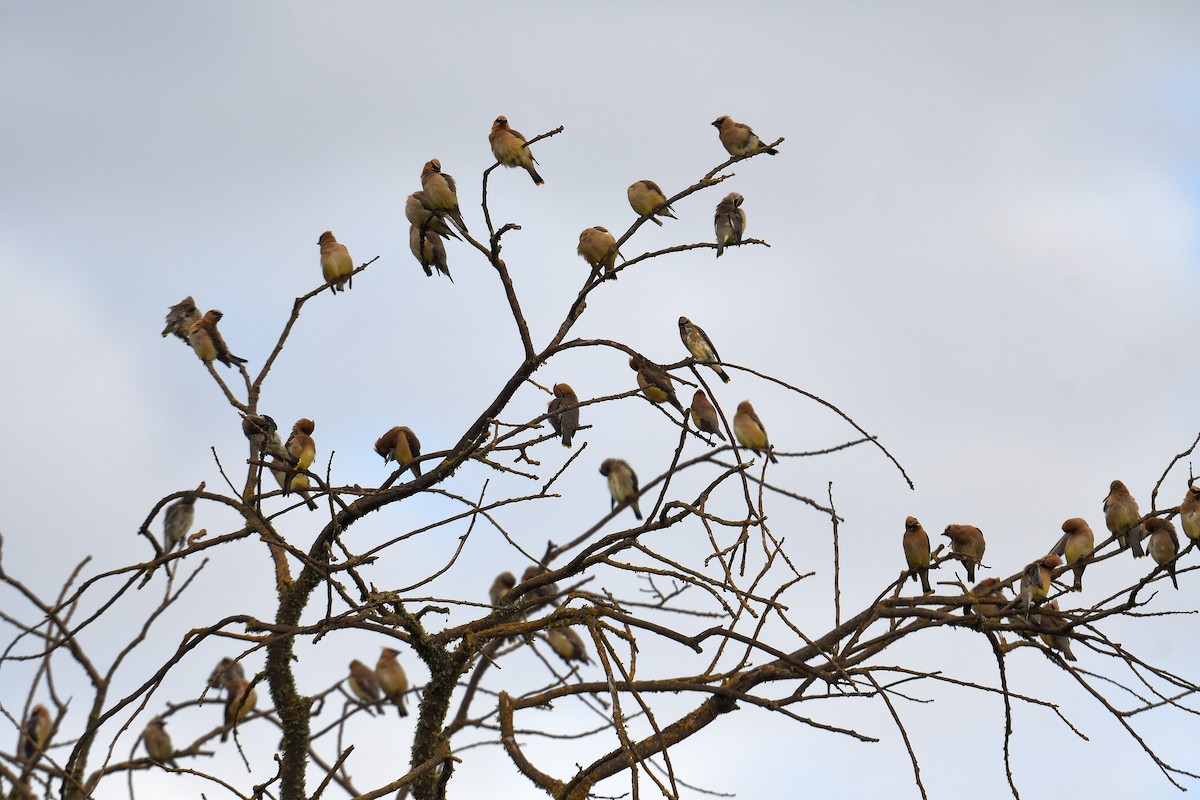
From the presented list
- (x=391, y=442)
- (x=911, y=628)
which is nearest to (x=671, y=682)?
(x=911, y=628)

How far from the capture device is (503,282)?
5.69 meters

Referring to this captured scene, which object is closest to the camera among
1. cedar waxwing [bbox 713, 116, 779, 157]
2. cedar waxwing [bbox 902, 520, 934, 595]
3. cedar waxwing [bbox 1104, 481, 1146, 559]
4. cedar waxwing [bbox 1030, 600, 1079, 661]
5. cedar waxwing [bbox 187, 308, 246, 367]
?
cedar waxwing [bbox 1030, 600, 1079, 661]

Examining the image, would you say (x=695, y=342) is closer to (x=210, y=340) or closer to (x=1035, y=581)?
(x=210, y=340)

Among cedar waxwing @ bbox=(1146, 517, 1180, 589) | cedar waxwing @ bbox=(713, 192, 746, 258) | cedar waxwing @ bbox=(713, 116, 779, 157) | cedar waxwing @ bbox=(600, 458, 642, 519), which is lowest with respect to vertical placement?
cedar waxwing @ bbox=(1146, 517, 1180, 589)

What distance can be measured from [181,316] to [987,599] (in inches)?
333

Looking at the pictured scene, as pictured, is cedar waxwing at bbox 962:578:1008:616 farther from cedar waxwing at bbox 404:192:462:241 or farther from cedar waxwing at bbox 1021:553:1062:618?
cedar waxwing at bbox 404:192:462:241

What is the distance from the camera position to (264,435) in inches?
304

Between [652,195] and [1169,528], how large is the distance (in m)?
4.63

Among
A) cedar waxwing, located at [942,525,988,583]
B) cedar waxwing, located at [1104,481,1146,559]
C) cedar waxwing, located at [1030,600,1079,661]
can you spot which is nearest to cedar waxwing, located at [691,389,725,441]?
cedar waxwing, located at [942,525,988,583]

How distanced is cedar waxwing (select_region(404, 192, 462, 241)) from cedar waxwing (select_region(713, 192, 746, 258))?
2.56m

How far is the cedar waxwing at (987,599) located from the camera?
5265 millimetres

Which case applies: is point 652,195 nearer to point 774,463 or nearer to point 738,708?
point 774,463

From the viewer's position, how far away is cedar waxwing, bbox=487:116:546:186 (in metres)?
9.11

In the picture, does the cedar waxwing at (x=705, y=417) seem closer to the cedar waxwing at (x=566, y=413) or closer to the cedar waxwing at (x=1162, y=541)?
the cedar waxwing at (x=566, y=413)
